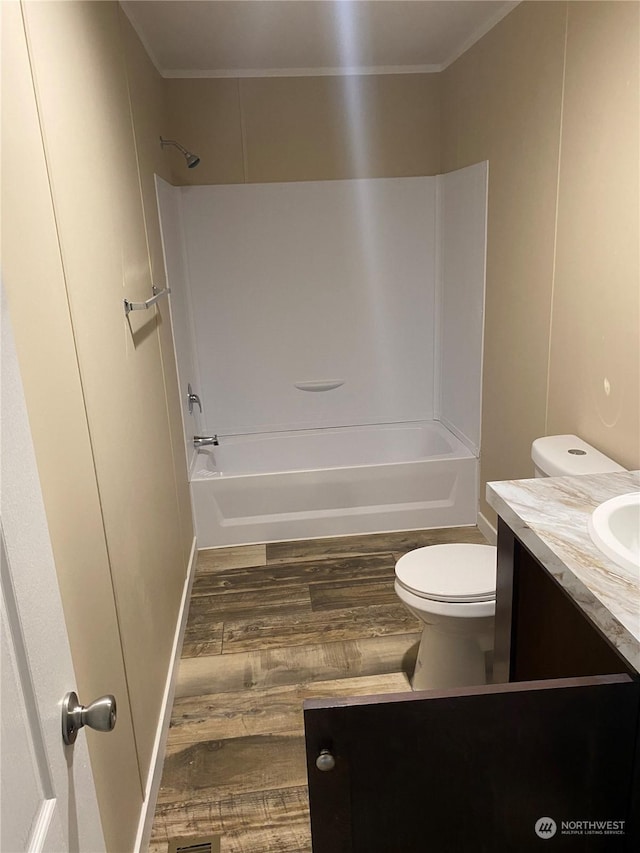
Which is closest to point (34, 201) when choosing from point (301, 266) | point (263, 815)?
point (263, 815)

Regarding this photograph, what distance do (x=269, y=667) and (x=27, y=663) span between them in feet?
6.00

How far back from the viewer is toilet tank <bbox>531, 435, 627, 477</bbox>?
1931 mm

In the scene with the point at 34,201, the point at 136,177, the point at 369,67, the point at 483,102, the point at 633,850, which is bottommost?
the point at 633,850

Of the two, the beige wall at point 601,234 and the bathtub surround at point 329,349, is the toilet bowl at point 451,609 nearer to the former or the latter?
the beige wall at point 601,234

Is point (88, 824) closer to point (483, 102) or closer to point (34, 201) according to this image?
point (34, 201)

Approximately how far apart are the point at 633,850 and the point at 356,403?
300cm

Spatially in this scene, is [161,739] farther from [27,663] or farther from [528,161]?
[528,161]

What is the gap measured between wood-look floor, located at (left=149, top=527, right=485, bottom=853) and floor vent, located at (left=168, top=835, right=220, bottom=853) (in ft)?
0.06

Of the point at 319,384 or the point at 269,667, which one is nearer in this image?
the point at 269,667

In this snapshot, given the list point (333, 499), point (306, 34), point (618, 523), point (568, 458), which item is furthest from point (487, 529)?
point (306, 34)

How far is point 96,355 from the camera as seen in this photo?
1547 millimetres

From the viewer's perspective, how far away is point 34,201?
1.17 metres
